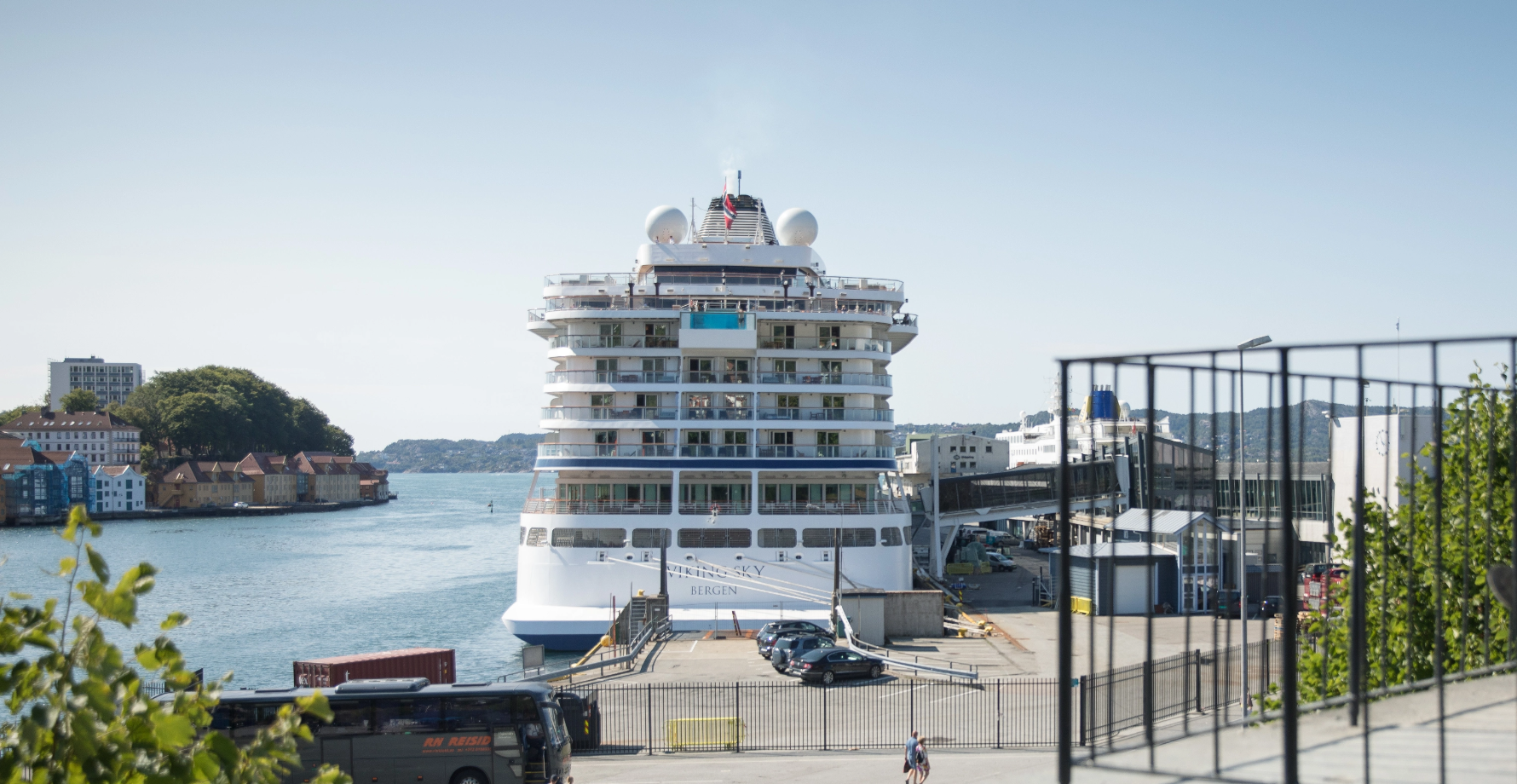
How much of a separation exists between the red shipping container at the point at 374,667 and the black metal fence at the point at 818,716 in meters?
4.60

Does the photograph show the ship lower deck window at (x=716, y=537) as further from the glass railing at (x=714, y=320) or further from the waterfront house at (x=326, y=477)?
the waterfront house at (x=326, y=477)

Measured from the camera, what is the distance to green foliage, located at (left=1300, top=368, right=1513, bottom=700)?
33.7ft

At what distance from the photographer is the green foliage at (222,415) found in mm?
157750

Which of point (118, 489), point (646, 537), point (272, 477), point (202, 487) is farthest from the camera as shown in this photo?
point (272, 477)

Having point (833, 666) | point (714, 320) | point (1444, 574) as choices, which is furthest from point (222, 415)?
point (1444, 574)

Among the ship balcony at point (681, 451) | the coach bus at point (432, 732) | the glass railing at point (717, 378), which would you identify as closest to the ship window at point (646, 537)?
the ship balcony at point (681, 451)

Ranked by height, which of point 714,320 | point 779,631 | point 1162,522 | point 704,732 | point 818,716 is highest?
point 714,320

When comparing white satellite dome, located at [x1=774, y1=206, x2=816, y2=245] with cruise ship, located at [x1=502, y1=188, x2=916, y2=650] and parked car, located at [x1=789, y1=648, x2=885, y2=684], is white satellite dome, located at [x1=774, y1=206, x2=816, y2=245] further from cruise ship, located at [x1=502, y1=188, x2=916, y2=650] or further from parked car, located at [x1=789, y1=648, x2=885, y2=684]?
parked car, located at [x1=789, y1=648, x2=885, y2=684]

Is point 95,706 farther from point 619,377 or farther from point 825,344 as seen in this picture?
point 825,344

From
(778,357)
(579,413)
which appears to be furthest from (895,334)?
(579,413)

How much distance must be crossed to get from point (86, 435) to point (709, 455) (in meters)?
139

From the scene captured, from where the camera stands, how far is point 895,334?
4666 cm

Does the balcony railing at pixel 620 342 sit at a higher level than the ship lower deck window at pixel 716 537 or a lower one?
higher

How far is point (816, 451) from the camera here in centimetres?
3991
